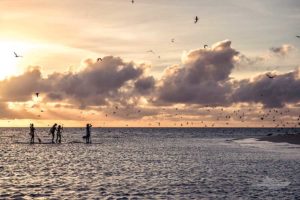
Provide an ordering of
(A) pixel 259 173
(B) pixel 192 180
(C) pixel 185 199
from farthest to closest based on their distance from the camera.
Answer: (A) pixel 259 173, (B) pixel 192 180, (C) pixel 185 199

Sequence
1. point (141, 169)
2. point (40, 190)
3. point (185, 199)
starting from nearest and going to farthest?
point (185, 199)
point (40, 190)
point (141, 169)

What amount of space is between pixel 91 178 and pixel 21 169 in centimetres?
1404

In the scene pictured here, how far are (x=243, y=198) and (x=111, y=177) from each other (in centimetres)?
1736

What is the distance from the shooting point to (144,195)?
3728 centimetres

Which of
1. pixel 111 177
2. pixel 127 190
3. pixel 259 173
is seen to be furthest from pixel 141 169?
pixel 127 190

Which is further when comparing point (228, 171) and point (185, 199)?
point (228, 171)

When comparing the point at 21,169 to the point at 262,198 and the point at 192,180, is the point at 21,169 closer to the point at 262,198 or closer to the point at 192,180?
the point at 192,180

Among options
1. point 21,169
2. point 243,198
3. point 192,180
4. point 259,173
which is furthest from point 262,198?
point 21,169

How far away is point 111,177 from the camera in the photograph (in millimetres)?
49656

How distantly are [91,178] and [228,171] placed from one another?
652 inches

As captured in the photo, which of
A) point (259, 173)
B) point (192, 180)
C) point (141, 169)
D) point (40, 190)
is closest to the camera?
point (40, 190)

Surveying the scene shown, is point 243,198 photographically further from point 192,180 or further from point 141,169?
point 141,169

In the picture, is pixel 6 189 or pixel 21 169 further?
pixel 21 169

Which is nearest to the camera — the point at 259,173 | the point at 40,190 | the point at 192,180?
the point at 40,190
